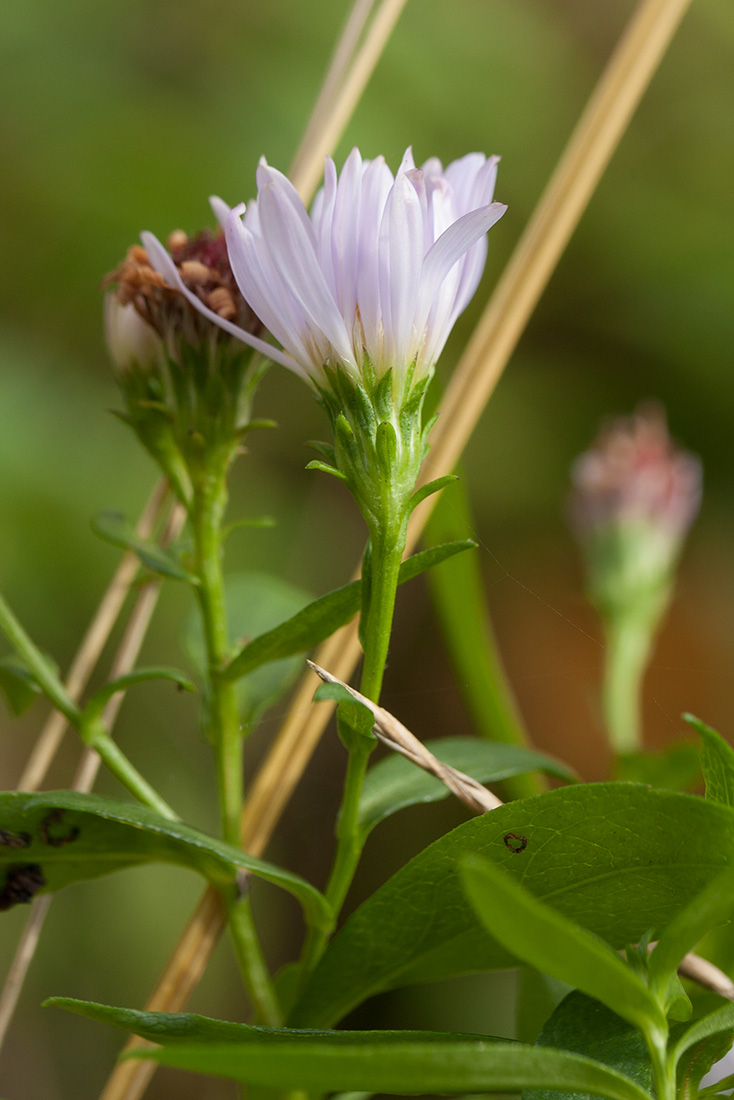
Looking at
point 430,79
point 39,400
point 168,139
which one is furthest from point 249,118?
point 39,400

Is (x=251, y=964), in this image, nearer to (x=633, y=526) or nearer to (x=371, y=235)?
(x=371, y=235)

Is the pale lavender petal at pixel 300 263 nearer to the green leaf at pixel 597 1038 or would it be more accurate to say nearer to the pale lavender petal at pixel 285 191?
the pale lavender petal at pixel 285 191

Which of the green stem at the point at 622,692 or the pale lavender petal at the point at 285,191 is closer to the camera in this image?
the pale lavender petal at the point at 285,191

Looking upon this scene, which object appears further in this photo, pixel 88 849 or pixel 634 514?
pixel 634 514

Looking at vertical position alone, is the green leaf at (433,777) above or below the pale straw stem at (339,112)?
below

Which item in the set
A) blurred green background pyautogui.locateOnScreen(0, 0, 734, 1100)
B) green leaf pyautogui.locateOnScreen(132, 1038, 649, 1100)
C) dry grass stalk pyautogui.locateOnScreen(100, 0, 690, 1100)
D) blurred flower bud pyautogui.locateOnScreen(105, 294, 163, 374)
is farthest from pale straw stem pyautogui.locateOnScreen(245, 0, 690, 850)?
blurred green background pyautogui.locateOnScreen(0, 0, 734, 1100)

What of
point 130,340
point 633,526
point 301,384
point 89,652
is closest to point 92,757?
point 89,652

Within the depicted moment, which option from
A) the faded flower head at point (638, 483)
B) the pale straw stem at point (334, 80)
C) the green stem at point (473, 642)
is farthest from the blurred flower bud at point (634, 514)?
the pale straw stem at point (334, 80)
